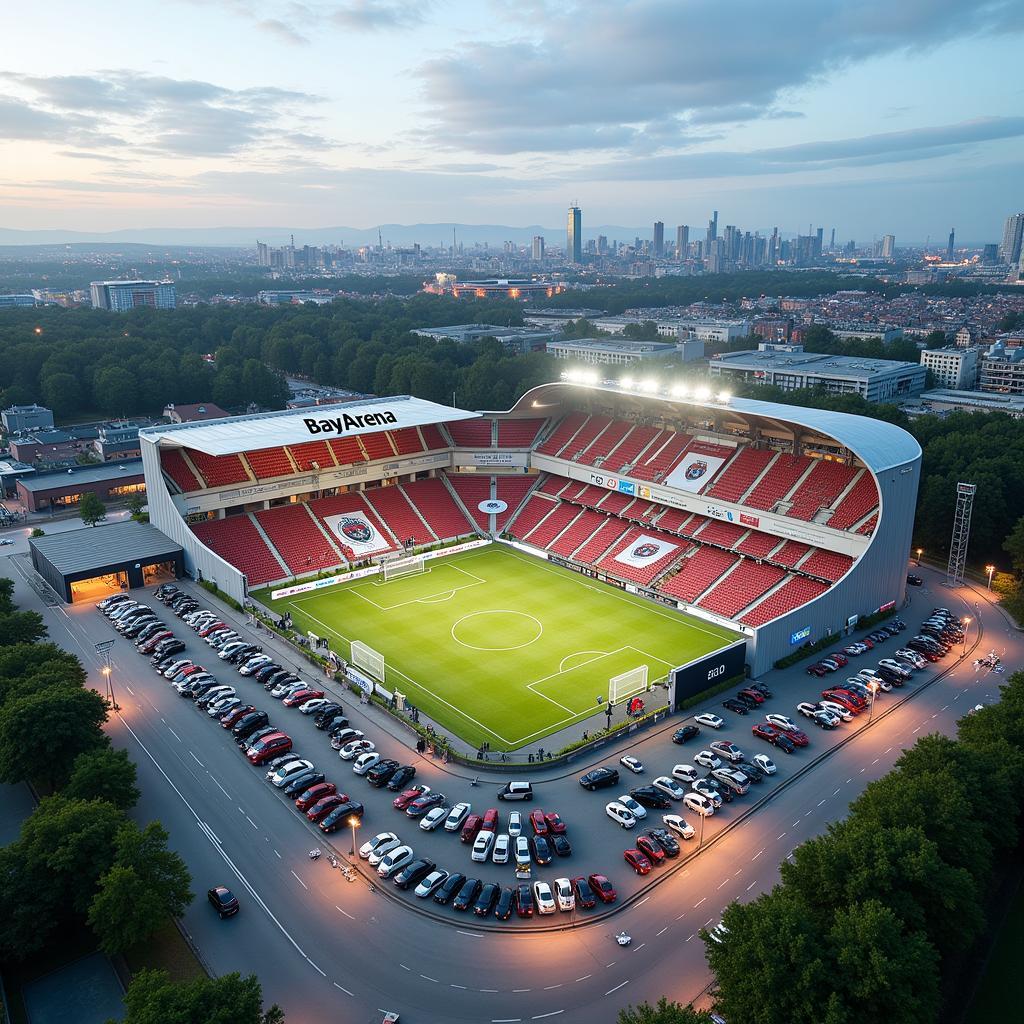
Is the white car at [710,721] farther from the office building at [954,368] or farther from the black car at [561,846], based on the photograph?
the office building at [954,368]

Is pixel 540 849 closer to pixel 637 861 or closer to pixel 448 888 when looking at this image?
pixel 637 861

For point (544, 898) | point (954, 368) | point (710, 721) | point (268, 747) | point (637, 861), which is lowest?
point (710, 721)

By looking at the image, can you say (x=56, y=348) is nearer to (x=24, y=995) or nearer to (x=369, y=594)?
(x=369, y=594)

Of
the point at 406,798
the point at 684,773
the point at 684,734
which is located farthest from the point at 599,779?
the point at 406,798

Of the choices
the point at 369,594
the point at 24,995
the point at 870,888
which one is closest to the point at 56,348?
the point at 369,594

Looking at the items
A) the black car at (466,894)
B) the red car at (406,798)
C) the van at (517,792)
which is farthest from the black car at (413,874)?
the van at (517,792)

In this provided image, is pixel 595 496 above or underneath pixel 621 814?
above

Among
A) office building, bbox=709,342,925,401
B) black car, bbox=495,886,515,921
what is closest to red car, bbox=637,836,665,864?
black car, bbox=495,886,515,921
